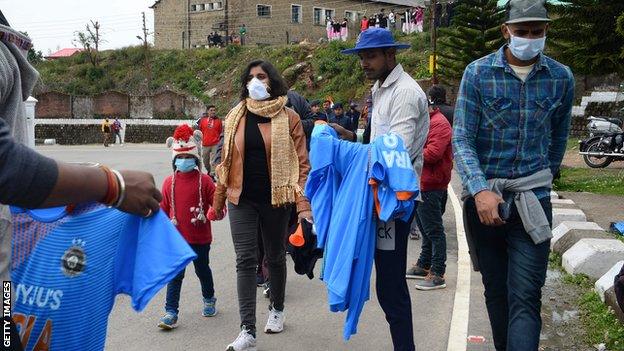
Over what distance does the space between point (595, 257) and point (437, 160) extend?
174cm

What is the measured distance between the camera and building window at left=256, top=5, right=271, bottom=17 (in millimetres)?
65625

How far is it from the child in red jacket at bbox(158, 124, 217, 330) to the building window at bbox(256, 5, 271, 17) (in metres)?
62.3

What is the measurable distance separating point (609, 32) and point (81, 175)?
14677 mm

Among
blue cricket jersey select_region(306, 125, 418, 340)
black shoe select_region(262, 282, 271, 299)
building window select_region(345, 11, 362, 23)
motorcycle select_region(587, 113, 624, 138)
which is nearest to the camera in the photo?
blue cricket jersey select_region(306, 125, 418, 340)

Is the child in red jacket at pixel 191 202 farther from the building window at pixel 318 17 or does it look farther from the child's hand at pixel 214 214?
the building window at pixel 318 17

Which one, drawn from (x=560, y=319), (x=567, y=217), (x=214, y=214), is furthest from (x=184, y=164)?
(x=567, y=217)

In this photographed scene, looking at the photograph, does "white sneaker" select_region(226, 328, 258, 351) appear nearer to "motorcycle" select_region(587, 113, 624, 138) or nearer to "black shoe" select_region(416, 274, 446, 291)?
"black shoe" select_region(416, 274, 446, 291)

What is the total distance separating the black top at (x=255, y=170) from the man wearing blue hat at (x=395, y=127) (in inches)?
39.2

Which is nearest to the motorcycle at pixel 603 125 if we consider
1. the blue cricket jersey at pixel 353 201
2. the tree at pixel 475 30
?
the tree at pixel 475 30

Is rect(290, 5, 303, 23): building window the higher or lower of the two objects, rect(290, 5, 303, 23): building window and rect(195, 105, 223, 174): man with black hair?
the higher

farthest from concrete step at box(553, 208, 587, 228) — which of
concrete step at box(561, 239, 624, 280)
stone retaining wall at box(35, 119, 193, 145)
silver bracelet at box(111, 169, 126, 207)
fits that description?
stone retaining wall at box(35, 119, 193, 145)

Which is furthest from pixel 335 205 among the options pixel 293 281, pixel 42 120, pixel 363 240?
pixel 42 120

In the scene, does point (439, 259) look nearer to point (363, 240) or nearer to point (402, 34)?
point (363, 240)

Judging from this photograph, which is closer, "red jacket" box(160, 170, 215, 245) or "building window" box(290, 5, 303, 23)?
"red jacket" box(160, 170, 215, 245)
